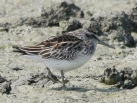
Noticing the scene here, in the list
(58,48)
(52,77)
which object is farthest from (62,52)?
(52,77)

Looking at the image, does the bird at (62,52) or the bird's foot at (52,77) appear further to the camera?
the bird's foot at (52,77)

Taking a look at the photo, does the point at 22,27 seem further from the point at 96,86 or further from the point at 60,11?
the point at 96,86

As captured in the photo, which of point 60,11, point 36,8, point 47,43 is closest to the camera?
point 47,43

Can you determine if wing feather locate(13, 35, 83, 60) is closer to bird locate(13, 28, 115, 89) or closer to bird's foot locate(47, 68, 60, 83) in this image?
bird locate(13, 28, 115, 89)

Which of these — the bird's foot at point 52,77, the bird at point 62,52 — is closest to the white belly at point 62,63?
the bird at point 62,52

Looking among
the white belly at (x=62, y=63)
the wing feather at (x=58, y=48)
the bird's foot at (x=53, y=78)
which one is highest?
the wing feather at (x=58, y=48)

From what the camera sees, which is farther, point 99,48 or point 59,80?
point 99,48

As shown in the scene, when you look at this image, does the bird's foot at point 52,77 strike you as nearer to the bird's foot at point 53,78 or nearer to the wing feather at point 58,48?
the bird's foot at point 53,78

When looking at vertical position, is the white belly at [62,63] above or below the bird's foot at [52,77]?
above

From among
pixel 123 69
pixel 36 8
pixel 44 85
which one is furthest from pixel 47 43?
pixel 36 8
